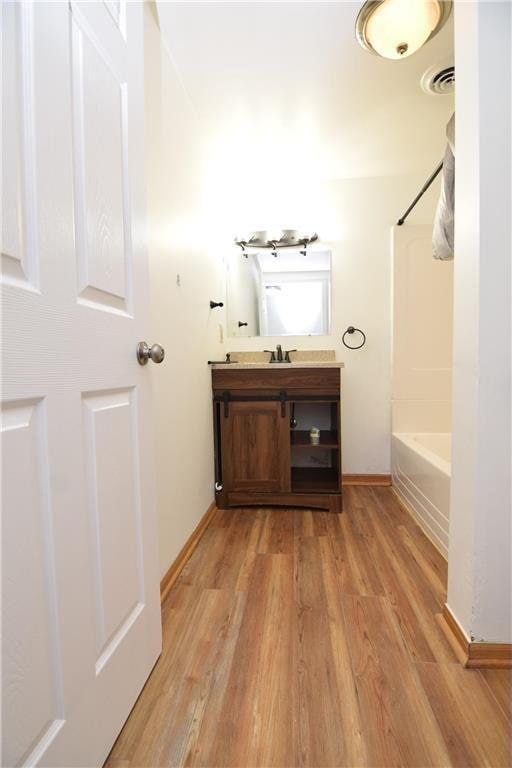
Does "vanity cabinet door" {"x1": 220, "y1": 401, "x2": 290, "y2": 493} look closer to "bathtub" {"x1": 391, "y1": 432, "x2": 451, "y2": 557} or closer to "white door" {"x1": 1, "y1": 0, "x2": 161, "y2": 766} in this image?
"bathtub" {"x1": 391, "y1": 432, "x2": 451, "y2": 557}

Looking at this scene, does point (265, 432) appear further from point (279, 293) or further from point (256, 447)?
point (279, 293)

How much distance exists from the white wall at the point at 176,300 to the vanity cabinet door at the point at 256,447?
147 mm

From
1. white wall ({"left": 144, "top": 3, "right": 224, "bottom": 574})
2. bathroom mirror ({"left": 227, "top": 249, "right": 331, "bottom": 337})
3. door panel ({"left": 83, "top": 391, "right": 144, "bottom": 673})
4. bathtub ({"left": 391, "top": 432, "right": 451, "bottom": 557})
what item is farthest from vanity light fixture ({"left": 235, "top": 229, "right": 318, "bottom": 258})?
door panel ({"left": 83, "top": 391, "right": 144, "bottom": 673})

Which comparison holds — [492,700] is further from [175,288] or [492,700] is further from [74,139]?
[175,288]

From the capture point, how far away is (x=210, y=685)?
3.27 ft

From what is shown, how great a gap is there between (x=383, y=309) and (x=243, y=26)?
1.86 meters

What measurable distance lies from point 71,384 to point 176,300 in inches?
41.0

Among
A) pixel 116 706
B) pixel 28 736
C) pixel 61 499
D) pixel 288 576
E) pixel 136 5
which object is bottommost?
pixel 288 576

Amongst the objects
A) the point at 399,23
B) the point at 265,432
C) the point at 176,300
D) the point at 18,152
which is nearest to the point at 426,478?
the point at 265,432

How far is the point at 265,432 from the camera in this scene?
89.2 inches

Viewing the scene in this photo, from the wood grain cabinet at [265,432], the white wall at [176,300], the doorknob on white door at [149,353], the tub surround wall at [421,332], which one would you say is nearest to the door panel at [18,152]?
the doorknob on white door at [149,353]

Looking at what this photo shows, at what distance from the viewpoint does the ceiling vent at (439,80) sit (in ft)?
5.38

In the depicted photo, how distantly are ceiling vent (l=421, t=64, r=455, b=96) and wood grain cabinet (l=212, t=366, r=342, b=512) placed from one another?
Answer: 1.46m

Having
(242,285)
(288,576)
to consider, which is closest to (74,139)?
(288,576)
